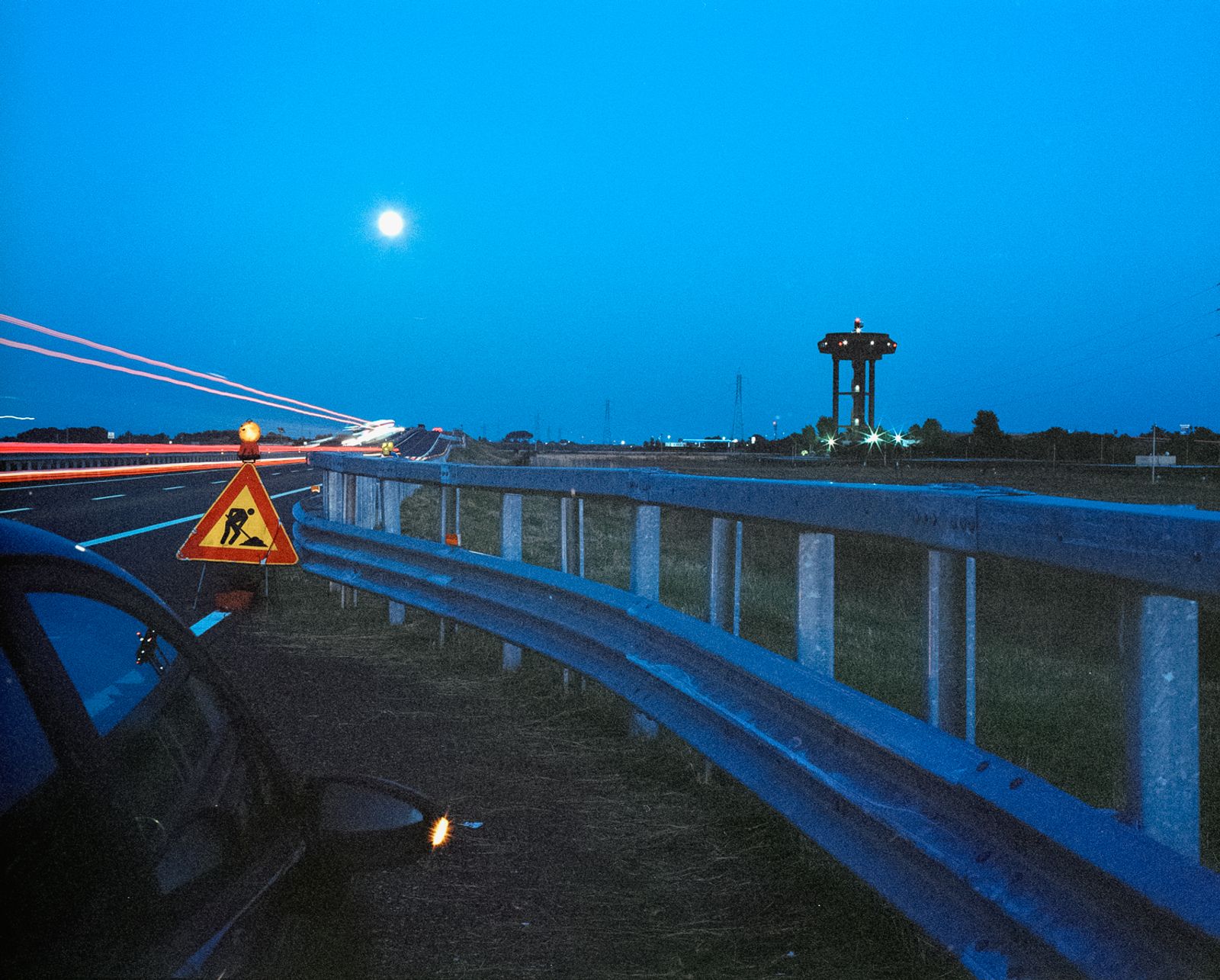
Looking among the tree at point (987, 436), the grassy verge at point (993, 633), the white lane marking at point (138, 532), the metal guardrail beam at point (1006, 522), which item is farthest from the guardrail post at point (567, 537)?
the tree at point (987, 436)

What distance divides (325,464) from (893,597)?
8.33m

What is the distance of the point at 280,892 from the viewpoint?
76.8 inches

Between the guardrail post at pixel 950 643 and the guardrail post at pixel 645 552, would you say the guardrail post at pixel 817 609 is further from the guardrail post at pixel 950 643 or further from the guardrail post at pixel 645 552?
the guardrail post at pixel 645 552

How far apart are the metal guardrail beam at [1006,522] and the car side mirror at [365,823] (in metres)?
1.49

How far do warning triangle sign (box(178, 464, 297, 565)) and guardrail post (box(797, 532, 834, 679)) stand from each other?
7.73 metres

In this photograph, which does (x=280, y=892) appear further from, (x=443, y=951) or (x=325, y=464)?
(x=325, y=464)

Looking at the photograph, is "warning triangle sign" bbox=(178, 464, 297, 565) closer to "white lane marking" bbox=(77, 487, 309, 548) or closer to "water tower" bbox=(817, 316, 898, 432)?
"white lane marking" bbox=(77, 487, 309, 548)

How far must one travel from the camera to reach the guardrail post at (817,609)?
4207 mm

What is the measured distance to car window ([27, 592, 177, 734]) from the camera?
1.58 meters

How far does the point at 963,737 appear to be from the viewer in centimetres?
327

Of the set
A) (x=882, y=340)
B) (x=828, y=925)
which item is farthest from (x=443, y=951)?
(x=882, y=340)

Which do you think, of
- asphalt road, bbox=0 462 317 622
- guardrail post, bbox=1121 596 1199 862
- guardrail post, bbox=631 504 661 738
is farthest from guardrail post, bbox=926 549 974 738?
asphalt road, bbox=0 462 317 622

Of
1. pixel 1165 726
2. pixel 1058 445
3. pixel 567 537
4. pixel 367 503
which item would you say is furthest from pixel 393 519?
pixel 1058 445

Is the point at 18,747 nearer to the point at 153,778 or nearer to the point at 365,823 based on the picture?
the point at 153,778
